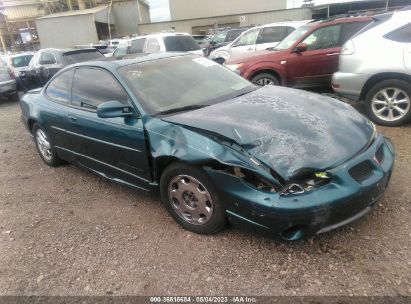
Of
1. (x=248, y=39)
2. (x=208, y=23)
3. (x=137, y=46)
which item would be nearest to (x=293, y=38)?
(x=248, y=39)

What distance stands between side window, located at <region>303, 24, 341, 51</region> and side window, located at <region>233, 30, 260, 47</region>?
4.01 metres

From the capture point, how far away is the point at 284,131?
115 inches

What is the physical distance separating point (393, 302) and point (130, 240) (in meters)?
2.16

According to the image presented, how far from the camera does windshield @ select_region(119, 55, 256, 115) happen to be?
3.51m

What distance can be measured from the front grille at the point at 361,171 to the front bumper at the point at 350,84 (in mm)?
3099

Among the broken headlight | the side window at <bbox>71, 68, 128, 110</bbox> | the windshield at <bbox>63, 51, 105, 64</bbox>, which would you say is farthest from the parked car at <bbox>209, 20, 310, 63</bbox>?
the broken headlight

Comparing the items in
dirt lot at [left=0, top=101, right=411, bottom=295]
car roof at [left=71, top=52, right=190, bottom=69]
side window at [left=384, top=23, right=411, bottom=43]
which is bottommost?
dirt lot at [left=0, top=101, right=411, bottom=295]

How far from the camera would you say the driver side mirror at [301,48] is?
711 centimetres

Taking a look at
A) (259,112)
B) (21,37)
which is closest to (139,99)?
(259,112)

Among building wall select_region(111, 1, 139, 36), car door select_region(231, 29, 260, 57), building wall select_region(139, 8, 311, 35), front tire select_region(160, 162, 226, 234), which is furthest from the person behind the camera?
building wall select_region(111, 1, 139, 36)

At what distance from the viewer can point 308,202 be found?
8.25 ft

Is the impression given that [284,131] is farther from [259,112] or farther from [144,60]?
[144,60]

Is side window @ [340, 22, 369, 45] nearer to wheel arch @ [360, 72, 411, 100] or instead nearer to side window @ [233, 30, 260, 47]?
wheel arch @ [360, 72, 411, 100]

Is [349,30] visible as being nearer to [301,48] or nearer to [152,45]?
[301,48]
